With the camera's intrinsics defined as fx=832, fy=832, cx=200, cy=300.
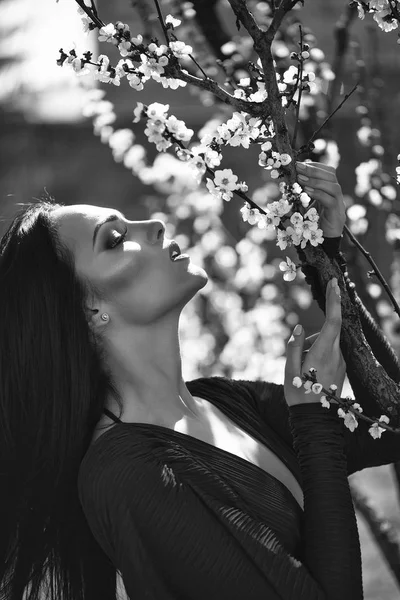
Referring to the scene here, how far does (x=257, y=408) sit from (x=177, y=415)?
259 millimetres

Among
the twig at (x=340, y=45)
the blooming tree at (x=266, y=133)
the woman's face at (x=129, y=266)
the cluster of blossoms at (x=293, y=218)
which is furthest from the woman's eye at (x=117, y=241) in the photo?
the twig at (x=340, y=45)

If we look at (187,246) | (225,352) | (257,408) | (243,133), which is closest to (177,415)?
(257,408)

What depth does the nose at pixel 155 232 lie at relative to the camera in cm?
154

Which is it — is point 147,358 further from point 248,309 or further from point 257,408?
point 248,309

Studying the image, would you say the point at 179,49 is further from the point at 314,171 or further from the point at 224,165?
the point at 224,165

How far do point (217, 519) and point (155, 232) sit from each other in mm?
531

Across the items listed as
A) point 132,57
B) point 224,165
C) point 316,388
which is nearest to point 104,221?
point 132,57

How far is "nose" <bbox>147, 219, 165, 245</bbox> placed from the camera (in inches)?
60.4

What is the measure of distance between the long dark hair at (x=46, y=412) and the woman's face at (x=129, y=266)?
3 centimetres

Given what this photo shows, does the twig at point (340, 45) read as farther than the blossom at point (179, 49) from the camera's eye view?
Yes

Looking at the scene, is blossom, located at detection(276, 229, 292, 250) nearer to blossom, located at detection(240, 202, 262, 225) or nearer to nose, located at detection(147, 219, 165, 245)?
blossom, located at detection(240, 202, 262, 225)

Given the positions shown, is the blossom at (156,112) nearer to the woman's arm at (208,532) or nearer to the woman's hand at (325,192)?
the woman's hand at (325,192)

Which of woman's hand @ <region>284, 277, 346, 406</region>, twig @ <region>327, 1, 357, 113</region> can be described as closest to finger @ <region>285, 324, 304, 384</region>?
woman's hand @ <region>284, 277, 346, 406</region>

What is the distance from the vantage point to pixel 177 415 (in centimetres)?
154
